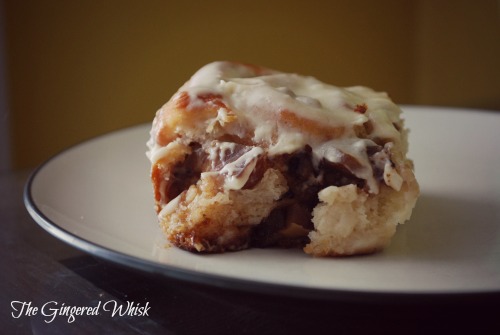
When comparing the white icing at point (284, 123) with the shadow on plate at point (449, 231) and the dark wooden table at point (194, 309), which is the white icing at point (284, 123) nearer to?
the shadow on plate at point (449, 231)

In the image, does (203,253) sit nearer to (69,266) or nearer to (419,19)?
(69,266)

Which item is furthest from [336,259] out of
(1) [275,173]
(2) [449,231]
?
(2) [449,231]

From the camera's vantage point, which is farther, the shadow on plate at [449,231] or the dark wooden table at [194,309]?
the shadow on plate at [449,231]

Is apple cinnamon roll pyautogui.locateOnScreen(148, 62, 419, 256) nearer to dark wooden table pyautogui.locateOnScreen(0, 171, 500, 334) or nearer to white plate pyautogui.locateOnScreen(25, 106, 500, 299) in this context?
white plate pyautogui.locateOnScreen(25, 106, 500, 299)

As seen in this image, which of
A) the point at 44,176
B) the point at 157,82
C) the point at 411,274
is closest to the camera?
the point at 411,274

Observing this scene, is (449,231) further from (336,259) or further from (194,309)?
(194,309)

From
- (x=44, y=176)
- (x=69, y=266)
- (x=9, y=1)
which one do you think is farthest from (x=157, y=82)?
(x=69, y=266)

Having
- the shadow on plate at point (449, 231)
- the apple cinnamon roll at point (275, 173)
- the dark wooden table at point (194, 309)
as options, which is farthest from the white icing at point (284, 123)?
the dark wooden table at point (194, 309)
